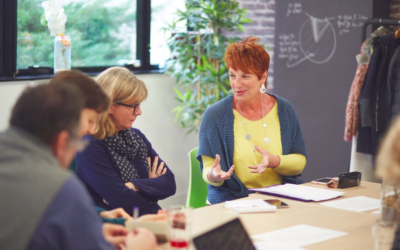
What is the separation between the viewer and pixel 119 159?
2564mm

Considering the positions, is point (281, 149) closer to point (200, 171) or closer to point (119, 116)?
point (200, 171)

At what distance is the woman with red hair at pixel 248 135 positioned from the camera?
2924mm

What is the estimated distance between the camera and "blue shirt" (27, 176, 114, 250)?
1.10 meters

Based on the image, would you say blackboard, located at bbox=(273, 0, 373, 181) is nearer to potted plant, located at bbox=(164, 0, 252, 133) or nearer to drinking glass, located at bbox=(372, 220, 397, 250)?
potted plant, located at bbox=(164, 0, 252, 133)

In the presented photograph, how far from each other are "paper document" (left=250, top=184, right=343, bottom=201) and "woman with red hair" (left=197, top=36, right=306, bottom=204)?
0.19 m

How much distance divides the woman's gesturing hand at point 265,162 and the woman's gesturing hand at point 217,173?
0.13m

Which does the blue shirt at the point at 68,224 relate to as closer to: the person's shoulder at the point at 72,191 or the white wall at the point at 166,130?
the person's shoulder at the point at 72,191

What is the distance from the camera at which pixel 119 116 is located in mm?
2572

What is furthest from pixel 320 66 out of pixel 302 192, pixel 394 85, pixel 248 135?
pixel 302 192

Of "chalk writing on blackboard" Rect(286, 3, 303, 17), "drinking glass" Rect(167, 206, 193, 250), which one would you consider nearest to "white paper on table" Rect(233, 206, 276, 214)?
"drinking glass" Rect(167, 206, 193, 250)

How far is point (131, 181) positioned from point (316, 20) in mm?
2701

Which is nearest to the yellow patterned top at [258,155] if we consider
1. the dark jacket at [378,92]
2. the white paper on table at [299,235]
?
the white paper on table at [299,235]

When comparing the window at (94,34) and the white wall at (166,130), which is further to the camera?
the white wall at (166,130)

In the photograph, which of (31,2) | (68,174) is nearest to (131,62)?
(31,2)
